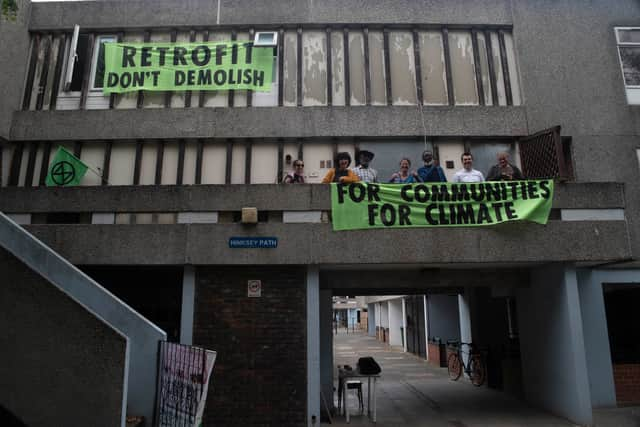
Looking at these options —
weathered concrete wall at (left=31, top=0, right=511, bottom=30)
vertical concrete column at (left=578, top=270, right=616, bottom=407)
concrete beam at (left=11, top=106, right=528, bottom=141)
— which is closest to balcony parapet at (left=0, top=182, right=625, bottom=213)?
concrete beam at (left=11, top=106, right=528, bottom=141)

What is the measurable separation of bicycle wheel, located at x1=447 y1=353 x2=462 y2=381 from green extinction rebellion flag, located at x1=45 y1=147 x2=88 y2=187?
1294 cm

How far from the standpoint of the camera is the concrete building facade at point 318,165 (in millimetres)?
9523

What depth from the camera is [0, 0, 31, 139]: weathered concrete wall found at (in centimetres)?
1160

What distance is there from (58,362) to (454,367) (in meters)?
13.8

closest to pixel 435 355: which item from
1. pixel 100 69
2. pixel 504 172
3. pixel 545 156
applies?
pixel 545 156

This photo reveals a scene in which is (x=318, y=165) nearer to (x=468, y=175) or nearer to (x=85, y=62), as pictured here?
(x=468, y=175)

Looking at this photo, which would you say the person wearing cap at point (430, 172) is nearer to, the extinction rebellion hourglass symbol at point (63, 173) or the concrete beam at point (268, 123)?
the concrete beam at point (268, 123)

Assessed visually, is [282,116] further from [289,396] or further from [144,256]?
[289,396]

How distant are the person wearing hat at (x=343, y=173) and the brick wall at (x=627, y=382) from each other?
788 cm

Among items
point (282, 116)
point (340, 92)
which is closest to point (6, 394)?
point (282, 116)

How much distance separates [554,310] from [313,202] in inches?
220

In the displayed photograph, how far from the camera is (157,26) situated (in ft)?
40.8

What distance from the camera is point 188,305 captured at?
950 cm

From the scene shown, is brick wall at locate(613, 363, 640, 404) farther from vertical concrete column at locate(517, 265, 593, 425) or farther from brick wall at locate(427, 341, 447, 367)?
brick wall at locate(427, 341, 447, 367)
